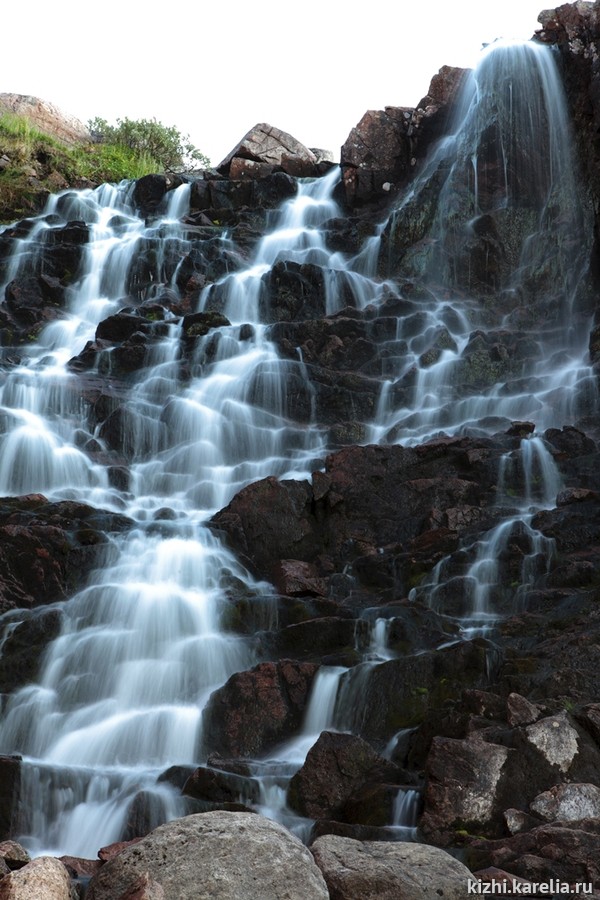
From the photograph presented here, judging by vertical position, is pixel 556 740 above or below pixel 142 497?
below

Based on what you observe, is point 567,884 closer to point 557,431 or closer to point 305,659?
point 305,659

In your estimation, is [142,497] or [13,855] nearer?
[13,855]

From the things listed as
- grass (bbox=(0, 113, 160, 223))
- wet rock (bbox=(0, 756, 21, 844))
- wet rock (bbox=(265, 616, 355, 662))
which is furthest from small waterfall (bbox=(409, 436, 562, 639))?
grass (bbox=(0, 113, 160, 223))

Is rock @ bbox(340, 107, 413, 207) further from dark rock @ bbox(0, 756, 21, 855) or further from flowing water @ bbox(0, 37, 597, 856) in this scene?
dark rock @ bbox(0, 756, 21, 855)

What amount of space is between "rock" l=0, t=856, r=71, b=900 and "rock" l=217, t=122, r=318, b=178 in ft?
81.9

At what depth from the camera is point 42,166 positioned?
2955cm

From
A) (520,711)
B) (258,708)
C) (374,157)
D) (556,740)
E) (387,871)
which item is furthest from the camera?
(374,157)

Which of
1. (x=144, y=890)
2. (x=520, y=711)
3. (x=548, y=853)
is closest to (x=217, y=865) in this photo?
(x=144, y=890)

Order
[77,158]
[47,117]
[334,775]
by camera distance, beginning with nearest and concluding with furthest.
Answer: [334,775], [77,158], [47,117]

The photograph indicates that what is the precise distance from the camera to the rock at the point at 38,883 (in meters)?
4.80

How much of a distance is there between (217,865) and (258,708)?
415cm

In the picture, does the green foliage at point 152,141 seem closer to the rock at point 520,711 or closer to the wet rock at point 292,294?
the wet rock at point 292,294

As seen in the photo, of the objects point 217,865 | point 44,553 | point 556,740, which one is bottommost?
point 217,865

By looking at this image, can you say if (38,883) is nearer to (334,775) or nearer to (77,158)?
(334,775)
